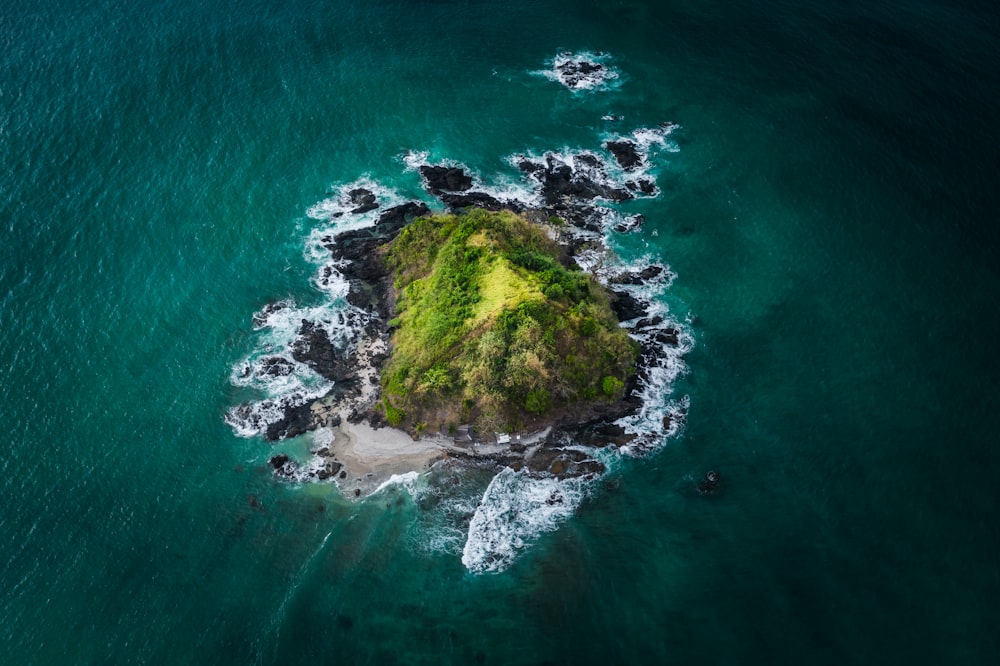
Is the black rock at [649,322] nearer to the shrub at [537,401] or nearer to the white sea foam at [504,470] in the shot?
the white sea foam at [504,470]

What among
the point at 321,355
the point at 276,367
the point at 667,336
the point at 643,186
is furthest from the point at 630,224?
the point at 276,367

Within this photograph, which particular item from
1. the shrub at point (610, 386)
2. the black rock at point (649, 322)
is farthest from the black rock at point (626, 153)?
the shrub at point (610, 386)

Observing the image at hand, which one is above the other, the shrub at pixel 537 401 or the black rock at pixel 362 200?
the black rock at pixel 362 200

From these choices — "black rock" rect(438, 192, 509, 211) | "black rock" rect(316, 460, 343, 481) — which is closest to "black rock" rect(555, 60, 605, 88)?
"black rock" rect(438, 192, 509, 211)

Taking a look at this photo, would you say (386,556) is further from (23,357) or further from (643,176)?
(643,176)

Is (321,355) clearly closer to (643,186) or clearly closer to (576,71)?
(643,186)
